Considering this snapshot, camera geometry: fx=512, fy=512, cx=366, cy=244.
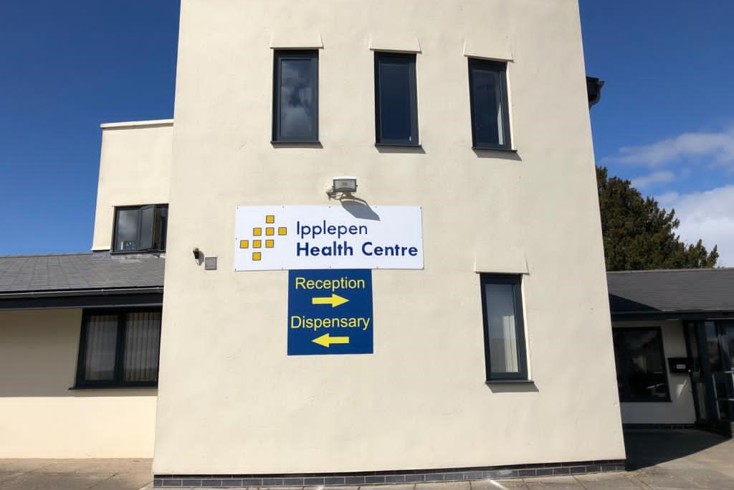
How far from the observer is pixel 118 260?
10500 mm

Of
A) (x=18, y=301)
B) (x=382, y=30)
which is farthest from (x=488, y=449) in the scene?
(x=18, y=301)

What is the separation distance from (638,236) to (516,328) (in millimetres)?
24403

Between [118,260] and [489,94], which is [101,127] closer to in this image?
[118,260]

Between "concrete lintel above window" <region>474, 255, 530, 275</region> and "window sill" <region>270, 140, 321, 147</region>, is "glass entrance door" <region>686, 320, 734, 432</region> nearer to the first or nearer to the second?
"concrete lintel above window" <region>474, 255, 530, 275</region>

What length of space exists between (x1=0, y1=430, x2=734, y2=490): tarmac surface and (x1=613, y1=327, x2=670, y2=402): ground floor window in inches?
85.7

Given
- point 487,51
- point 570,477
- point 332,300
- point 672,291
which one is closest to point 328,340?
point 332,300

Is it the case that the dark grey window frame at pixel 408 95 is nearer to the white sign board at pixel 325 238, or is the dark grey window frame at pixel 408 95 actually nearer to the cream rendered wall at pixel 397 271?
the cream rendered wall at pixel 397 271

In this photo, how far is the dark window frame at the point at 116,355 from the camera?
8.80 m

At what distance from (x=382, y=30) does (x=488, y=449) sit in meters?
6.01

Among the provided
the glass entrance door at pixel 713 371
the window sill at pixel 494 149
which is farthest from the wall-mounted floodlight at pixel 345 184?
the glass entrance door at pixel 713 371

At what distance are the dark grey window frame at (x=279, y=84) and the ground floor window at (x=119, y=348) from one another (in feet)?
13.4

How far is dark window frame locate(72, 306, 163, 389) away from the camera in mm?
8797

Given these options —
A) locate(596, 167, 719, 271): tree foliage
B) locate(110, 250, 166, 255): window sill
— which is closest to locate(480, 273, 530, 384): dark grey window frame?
locate(110, 250, 166, 255): window sill

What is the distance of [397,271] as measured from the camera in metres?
6.93
